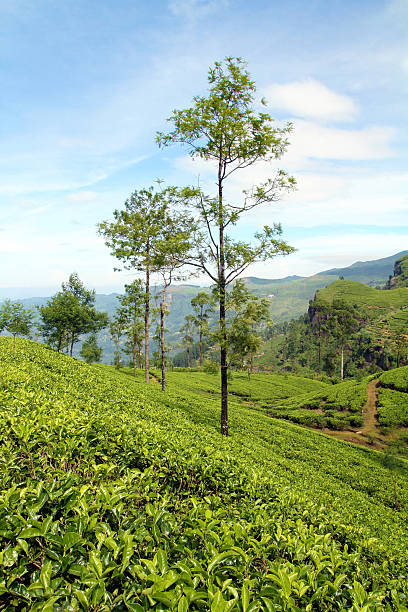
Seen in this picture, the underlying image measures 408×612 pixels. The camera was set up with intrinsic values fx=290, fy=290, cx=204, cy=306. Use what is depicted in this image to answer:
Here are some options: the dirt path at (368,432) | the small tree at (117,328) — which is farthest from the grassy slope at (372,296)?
the small tree at (117,328)

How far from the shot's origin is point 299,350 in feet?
440

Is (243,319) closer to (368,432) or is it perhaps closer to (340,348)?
(368,432)

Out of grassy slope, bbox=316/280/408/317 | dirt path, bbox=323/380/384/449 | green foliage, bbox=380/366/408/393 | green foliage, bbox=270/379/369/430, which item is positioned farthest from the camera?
grassy slope, bbox=316/280/408/317

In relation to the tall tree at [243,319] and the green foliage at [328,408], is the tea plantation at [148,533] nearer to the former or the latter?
the tall tree at [243,319]

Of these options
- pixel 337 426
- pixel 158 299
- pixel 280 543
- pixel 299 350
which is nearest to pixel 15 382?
pixel 280 543

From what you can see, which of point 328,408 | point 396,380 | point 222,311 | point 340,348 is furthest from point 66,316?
point 340,348

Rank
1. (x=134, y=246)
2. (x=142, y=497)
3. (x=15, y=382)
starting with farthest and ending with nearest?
1. (x=134, y=246)
2. (x=15, y=382)
3. (x=142, y=497)

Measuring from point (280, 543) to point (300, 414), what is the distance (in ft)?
Result: 121

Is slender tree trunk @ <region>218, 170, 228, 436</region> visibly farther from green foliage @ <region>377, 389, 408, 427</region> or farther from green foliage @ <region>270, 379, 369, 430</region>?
green foliage @ <region>377, 389, 408, 427</region>

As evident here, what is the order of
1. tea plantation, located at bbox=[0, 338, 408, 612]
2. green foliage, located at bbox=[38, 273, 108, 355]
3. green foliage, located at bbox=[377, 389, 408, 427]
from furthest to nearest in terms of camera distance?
green foliage, located at bbox=[38, 273, 108, 355] < green foliage, located at bbox=[377, 389, 408, 427] < tea plantation, located at bbox=[0, 338, 408, 612]

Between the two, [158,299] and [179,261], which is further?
[158,299]

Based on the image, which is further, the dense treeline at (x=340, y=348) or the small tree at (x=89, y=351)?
the dense treeline at (x=340, y=348)

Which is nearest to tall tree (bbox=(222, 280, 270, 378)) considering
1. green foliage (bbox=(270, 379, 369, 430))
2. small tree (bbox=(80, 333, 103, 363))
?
green foliage (bbox=(270, 379, 369, 430))

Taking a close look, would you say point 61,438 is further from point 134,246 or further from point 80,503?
point 134,246
